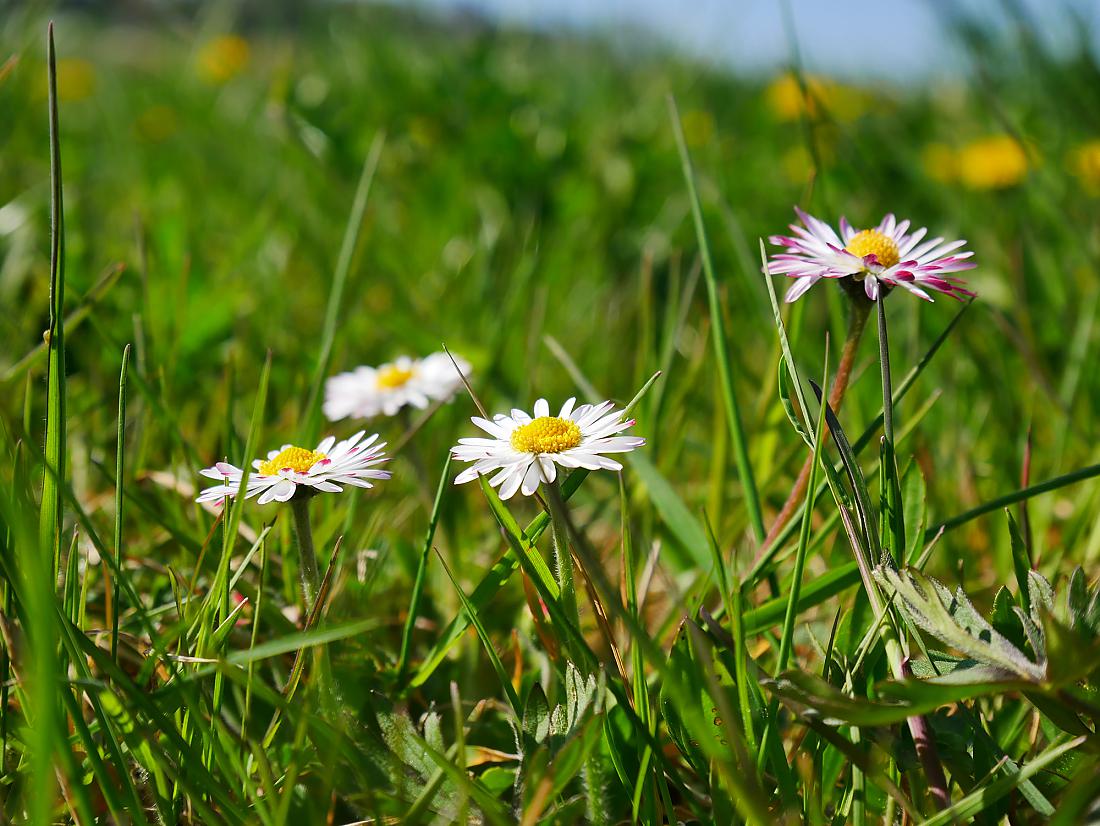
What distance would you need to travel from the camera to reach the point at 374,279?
7.22 feet

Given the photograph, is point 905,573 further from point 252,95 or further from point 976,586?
point 252,95

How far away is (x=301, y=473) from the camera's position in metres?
0.85

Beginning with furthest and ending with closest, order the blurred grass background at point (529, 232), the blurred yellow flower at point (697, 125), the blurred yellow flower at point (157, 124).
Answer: the blurred yellow flower at point (157, 124) → the blurred yellow flower at point (697, 125) → the blurred grass background at point (529, 232)

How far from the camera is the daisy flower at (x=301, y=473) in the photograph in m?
0.82

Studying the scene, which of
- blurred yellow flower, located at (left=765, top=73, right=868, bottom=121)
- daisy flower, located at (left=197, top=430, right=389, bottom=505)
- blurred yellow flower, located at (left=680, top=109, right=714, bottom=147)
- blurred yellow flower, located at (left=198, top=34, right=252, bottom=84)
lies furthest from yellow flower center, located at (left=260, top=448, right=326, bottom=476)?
blurred yellow flower, located at (left=198, top=34, right=252, bottom=84)

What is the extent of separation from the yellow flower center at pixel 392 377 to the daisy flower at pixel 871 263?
2.10 ft

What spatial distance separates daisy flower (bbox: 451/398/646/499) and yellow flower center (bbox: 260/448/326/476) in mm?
147

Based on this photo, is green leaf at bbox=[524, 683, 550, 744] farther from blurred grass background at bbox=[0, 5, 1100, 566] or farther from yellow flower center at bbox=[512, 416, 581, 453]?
blurred grass background at bbox=[0, 5, 1100, 566]

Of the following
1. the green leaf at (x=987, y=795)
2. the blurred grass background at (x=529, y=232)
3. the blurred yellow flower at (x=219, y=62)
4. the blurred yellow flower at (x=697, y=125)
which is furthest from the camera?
the blurred yellow flower at (x=219, y=62)

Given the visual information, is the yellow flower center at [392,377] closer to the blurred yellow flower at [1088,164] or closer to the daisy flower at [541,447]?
the daisy flower at [541,447]

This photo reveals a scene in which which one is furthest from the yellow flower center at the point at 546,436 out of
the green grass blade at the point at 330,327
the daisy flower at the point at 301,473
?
the green grass blade at the point at 330,327

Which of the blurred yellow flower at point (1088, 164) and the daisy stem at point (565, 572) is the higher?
the blurred yellow flower at point (1088, 164)

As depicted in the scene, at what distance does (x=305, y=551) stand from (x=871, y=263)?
1.91ft

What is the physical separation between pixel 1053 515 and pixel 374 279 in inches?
59.6
